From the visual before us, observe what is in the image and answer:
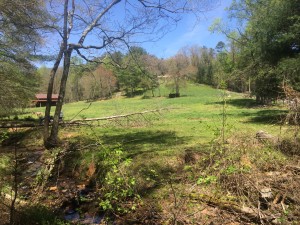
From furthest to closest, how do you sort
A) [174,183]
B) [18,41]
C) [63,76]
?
1. [18,41]
2. [63,76]
3. [174,183]

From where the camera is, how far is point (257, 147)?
698 cm

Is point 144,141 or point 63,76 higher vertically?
point 63,76

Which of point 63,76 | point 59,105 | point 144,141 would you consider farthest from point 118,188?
point 63,76

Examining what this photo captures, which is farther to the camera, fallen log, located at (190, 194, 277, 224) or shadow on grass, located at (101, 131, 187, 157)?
shadow on grass, located at (101, 131, 187, 157)

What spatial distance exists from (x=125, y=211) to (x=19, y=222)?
5.61ft

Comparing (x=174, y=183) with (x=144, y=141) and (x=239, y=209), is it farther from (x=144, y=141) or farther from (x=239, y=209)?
(x=144, y=141)

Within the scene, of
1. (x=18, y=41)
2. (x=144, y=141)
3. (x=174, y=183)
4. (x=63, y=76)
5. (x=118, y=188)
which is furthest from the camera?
(x=18, y=41)

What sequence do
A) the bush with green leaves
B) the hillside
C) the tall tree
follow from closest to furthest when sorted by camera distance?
the bush with green leaves → the hillside → the tall tree

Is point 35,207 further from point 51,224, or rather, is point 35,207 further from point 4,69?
point 4,69

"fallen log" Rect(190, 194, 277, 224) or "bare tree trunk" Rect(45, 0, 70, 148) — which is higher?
"bare tree trunk" Rect(45, 0, 70, 148)

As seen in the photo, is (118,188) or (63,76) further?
(63,76)

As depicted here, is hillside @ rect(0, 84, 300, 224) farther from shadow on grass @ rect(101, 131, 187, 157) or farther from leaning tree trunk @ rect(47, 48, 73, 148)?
leaning tree trunk @ rect(47, 48, 73, 148)

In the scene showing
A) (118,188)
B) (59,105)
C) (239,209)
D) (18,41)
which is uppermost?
(18,41)

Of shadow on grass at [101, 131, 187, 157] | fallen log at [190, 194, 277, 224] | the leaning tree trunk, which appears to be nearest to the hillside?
fallen log at [190, 194, 277, 224]
